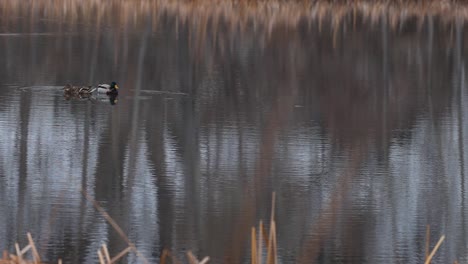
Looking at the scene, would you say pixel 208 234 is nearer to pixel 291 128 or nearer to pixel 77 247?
pixel 77 247

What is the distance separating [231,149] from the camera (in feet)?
38.5

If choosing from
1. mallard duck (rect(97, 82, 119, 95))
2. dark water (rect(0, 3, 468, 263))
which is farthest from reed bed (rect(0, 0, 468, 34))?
mallard duck (rect(97, 82, 119, 95))

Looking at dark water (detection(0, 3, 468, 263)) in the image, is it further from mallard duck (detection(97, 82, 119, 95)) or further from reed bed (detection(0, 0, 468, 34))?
reed bed (detection(0, 0, 468, 34))

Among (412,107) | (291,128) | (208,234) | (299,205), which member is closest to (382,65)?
(412,107)

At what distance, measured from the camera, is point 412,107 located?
15000 millimetres

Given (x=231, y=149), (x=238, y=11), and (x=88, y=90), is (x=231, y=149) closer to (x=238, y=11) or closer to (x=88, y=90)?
(x=88, y=90)

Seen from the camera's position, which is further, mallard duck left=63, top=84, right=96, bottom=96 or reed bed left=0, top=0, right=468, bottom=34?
reed bed left=0, top=0, right=468, bottom=34

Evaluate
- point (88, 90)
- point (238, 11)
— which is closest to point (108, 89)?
point (88, 90)

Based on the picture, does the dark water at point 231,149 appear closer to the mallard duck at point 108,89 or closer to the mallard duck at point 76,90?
the mallard duck at point 76,90

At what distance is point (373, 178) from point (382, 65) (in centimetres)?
892

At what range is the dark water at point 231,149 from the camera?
858 cm

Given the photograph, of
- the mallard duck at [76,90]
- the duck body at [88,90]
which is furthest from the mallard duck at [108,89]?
the mallard duck at [76,90]

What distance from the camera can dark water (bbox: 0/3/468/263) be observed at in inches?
338

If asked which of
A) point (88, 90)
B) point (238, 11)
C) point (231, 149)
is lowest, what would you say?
point (231, 149)
